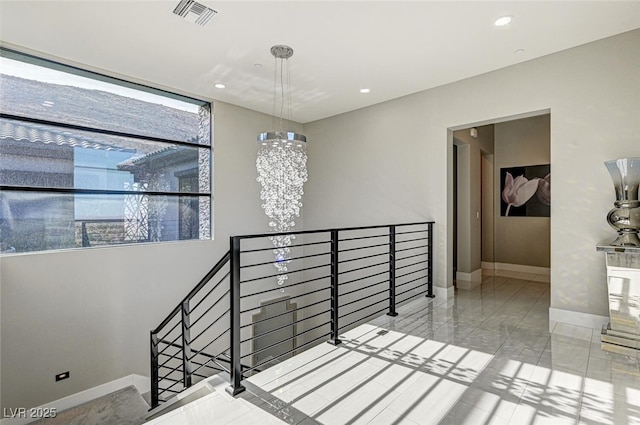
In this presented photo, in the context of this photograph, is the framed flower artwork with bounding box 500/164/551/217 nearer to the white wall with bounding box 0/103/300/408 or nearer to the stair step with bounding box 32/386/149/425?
the white wall with bounding box 0/103/300/408

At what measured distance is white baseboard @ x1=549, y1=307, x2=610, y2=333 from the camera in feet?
10.4

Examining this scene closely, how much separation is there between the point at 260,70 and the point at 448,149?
268cm

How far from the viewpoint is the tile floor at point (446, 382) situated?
74.5 inches

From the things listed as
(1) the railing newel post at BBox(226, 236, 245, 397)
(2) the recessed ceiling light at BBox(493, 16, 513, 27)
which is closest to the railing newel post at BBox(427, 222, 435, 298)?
(2) the recessed ceiling light at BBox(493, 16, 513, 27)

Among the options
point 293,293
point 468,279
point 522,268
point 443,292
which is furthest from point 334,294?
point 522,268

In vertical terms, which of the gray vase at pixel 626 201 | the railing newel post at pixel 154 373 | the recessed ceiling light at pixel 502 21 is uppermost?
the recessed ceiling light at pixel 502 21

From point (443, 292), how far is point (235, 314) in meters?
3.18

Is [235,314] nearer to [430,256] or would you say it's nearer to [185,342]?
[185,342]

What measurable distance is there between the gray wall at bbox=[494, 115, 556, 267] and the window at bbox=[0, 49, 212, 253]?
5.43m

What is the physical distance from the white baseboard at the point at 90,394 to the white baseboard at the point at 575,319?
4.78 m

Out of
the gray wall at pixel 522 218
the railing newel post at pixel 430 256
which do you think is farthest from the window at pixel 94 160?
the gray wall at pixel 522 218

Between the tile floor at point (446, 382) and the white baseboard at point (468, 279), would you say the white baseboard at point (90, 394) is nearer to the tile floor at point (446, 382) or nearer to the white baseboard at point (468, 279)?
the tile floor at point (446, 382)

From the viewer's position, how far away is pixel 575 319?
3.29m

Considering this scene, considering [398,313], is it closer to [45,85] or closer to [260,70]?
[260,70]
